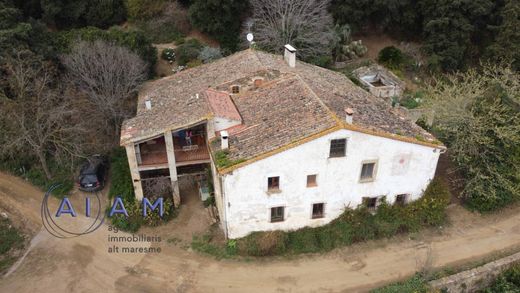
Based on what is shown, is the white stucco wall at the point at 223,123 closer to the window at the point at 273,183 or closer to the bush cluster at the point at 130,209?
the window at the point at 273,183

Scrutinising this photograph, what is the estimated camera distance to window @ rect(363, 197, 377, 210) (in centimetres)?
2570

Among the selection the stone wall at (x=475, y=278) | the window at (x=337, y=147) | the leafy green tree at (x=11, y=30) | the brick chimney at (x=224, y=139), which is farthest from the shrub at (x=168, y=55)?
the stone wall at (x=475, y=278)

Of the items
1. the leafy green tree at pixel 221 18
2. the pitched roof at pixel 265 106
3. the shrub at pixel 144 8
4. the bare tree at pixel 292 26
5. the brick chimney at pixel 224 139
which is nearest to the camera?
the brick chimney at pixel 224 139

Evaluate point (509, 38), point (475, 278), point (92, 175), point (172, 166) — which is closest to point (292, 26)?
point (172, 166)

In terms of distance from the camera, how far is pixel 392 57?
47812 millimetres

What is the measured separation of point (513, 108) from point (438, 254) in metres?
11.3

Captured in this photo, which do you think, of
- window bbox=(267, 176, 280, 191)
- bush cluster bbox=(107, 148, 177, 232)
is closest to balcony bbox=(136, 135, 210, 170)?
bush cluster bbox=(107, 148, 177, 232)

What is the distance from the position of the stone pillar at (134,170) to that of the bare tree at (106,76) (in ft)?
23.2

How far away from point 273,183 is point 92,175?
48.8 ft

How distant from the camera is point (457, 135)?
27.5 m

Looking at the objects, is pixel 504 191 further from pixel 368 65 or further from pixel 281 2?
pixel 281 2

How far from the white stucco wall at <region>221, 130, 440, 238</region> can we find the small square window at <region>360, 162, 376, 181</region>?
28 centimetres

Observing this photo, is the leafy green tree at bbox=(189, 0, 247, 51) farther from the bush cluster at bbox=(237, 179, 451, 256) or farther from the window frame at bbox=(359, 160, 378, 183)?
the bush cluster at bbox=(237, 179, 451, 256)

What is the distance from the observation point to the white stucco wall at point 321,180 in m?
22.8
